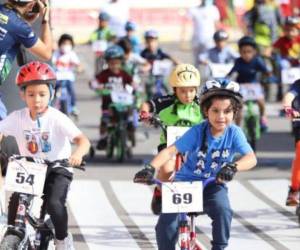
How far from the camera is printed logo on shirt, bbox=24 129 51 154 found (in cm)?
1098

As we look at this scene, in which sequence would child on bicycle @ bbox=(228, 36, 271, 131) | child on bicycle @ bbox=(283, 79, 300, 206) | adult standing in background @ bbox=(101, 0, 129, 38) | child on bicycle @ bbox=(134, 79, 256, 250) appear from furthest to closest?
adult standing in background @ bbox=(101, 0, 129, 38) → child on bicycle @ bbox=(228, 36, 271, 131) → child on bicycle @ bbox=(283, 79, 300, 206) → child on bicycle @ bbox=(134, 79, 256, 250)

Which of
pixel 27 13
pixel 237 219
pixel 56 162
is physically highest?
pixel 27 13

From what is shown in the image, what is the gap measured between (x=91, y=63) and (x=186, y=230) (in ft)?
97.1

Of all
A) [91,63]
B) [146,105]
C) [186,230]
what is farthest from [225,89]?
[91,63]

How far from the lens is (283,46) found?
2556cm

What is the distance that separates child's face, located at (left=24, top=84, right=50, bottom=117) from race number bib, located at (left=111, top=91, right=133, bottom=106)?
9365 millimetres

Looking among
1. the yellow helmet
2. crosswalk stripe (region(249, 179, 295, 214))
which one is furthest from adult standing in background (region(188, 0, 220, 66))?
the yellow helmet

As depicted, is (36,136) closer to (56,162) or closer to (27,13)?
(56,162)

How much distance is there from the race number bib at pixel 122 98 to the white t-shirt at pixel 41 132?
30.5 feet

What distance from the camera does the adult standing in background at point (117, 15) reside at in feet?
104

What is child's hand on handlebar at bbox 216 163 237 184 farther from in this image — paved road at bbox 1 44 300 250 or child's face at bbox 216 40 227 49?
child's face at bbox 216 40 227 49

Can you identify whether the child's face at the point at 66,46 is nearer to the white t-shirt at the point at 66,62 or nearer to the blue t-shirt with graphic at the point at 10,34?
the white t-shirt at the point at 66,62

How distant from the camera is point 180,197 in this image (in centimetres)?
973

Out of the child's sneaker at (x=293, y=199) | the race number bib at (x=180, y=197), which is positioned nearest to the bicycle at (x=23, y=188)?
the race number bib at (x=180, y=197)
